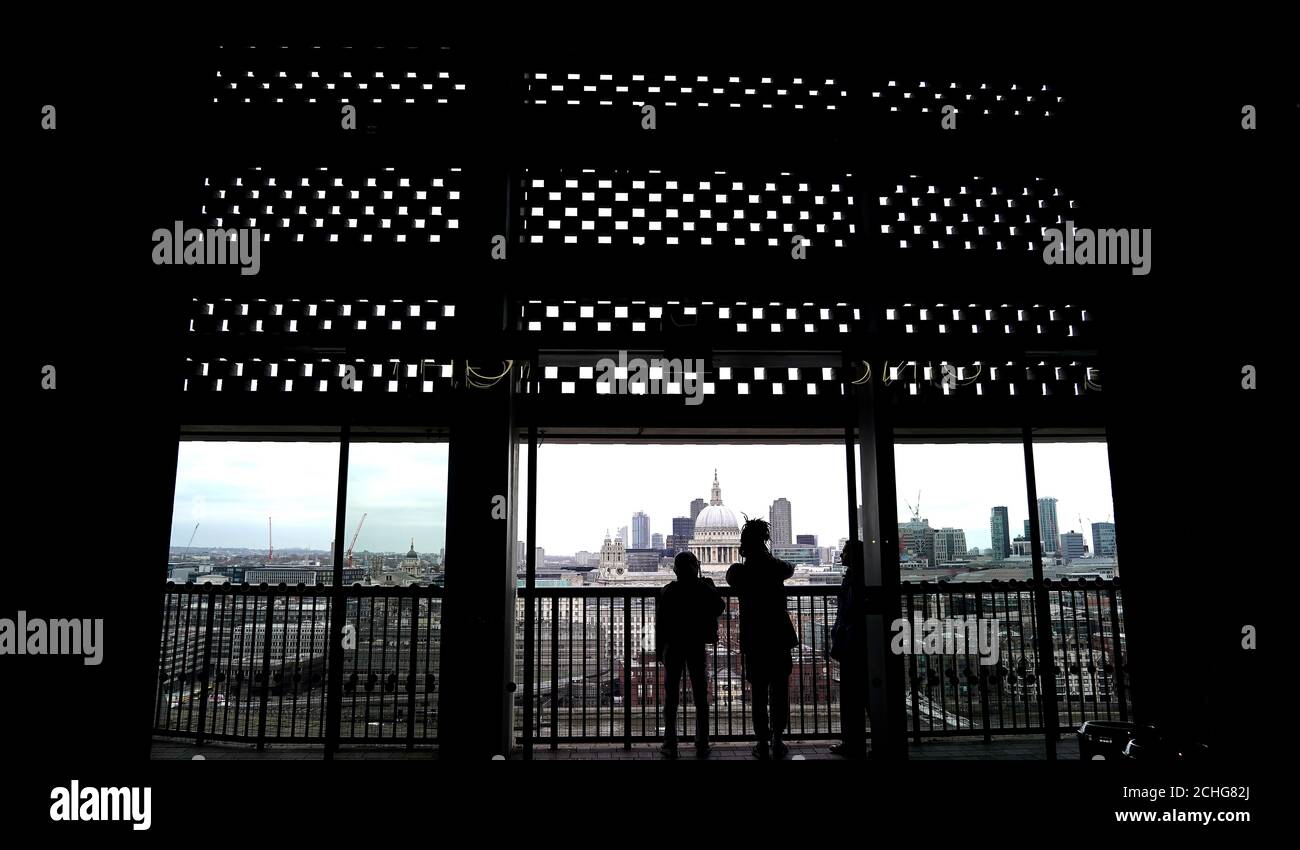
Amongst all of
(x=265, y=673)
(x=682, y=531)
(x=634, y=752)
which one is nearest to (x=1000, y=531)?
(x=682, y=531)

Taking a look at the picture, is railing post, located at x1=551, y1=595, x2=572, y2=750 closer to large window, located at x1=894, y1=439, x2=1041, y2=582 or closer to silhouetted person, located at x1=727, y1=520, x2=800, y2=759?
silhouetted person, located at x1=727, y1=520, x2=800, y2=759

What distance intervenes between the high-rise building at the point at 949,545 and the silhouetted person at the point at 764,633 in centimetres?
110

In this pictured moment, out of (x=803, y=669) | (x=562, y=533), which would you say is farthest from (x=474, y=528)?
(x=803, y=669)

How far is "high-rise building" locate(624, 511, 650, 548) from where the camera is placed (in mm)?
5156

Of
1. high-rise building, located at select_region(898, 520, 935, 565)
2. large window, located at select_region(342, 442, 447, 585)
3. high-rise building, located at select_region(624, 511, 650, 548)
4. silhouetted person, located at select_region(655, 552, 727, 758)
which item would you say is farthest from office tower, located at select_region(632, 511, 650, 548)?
high-rise building, located at select_region(898, 520, 935, 565)

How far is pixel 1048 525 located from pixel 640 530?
2.78 m

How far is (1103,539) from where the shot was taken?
4.73 m

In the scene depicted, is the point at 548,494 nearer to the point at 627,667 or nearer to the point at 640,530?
the point at 640,530

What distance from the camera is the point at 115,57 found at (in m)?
3.84

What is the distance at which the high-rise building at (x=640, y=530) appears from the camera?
203 inches

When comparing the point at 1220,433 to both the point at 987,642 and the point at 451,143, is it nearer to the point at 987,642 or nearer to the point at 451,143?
the point at 987,642

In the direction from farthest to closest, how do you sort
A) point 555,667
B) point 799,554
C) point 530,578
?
1. point 799,554
2. point 555,667
3. point 530,578

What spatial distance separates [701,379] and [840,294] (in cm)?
112

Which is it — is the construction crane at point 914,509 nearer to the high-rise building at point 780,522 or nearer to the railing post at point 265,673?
the high-rise building at point 780,522
